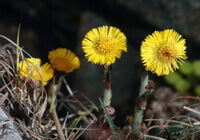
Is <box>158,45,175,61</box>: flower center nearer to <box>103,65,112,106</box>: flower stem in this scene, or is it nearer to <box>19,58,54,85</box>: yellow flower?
<box>103,65,112,106</box>: flower stem

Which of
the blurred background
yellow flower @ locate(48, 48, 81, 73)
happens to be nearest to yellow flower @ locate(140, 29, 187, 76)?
yellow flower @ locate(48, 48, 81, 73)

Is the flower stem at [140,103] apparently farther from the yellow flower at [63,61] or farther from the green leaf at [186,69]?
the green leaf at [186,69]

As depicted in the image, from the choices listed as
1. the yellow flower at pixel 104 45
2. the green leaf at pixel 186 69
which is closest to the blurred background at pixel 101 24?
the green leaf at pixel 186 69

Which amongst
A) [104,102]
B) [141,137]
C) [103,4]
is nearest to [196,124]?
[141,137]

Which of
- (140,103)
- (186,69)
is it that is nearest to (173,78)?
(186,69)

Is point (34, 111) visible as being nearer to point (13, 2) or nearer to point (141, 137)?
point (141, 137)

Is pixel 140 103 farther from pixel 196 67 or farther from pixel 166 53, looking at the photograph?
pixel 196 67
